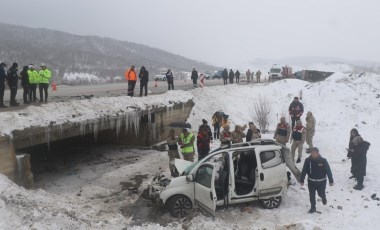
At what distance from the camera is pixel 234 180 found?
9.47 meters

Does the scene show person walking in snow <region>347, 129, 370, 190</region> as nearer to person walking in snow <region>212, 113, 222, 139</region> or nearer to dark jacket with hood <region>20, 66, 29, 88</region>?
person walking in snow <region>212, 113, 222, 139</region>

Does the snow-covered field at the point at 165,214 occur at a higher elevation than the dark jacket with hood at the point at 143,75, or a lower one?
lower

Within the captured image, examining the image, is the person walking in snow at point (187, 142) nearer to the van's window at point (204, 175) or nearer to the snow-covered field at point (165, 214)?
the snow-covered field at point (165, 214)

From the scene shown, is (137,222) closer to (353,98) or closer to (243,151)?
(243,151)

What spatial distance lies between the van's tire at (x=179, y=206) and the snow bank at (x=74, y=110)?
18.6 ft

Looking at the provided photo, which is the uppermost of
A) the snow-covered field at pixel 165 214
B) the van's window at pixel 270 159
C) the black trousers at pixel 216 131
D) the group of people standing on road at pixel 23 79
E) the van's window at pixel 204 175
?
the group of people standing on road at pixel 23 79

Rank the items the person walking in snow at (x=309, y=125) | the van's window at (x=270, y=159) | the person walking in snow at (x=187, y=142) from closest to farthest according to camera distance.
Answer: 1. the van's window at (x=270, y=159)
2. the person walking in snow at (x=187, y=142)
3. the person walking in snow at (x=309, y=125)

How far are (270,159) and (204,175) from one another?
6.24ft

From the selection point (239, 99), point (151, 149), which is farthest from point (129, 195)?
point (239, 99)

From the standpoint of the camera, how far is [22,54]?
129000 millimetres

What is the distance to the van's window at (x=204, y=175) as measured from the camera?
9133 mm

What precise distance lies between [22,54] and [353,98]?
5020 inches

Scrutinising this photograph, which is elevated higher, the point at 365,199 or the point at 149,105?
the point at 149,105

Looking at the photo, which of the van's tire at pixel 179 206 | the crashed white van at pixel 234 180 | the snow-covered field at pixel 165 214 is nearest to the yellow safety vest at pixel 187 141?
the snow-covered field at pixel 165 214
